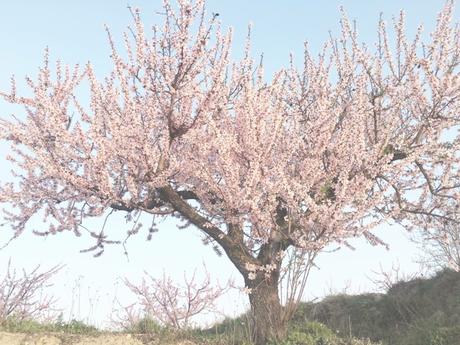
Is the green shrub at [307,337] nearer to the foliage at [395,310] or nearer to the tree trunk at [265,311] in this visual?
the tree trunk at [265,311]

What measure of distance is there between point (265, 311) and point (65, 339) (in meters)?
3.64

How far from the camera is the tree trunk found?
9531 millimetres

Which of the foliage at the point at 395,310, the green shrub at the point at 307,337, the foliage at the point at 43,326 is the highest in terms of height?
the foliage at the point at 395,310

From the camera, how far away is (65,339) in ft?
30.2

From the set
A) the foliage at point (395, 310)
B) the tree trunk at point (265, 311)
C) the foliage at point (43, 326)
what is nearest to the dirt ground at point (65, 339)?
the foliage at point (43, 326)

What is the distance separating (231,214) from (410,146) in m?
4.54

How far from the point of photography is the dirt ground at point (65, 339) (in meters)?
9.05

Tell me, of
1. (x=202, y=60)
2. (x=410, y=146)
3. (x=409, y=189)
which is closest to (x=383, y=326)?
(x=409, y=189)

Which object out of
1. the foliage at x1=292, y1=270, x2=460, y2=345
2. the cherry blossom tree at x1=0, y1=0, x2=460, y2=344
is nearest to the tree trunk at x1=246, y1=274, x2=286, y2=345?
the cherry blossom tree at x1=0, y1=0, x2=460, y2=344

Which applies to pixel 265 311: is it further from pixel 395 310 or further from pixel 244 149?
pixel 395 310

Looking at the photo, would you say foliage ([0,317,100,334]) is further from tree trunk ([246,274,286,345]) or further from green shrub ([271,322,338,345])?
green shrub ([271,322,338,345])

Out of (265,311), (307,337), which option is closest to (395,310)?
(307,337)

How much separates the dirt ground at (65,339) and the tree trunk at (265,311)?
1.35 metres

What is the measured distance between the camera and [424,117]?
11195 millimetres
